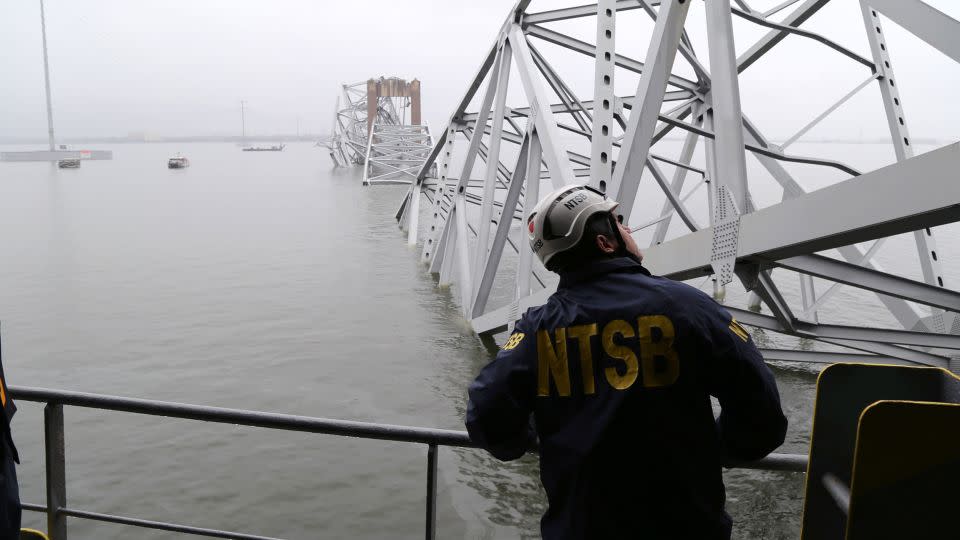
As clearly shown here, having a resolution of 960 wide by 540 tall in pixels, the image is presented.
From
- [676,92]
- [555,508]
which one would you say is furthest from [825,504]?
[676,92]

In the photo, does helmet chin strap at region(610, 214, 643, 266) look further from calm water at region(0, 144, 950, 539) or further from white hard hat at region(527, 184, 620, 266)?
calm water at region(0, 144, 950, 539)

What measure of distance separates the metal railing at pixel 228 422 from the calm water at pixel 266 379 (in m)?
5.27

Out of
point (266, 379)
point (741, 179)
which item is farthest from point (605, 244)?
point (266, 379)

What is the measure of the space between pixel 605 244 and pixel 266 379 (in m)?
12.9

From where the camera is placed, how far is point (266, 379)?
14.2m

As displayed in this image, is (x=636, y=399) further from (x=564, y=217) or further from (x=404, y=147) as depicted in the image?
(x=404, y=147)

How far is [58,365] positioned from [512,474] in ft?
36.1

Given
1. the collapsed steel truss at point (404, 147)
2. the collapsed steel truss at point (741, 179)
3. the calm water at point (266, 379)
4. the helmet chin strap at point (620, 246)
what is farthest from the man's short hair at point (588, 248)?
the collapsed steel truss at point (404, 147)

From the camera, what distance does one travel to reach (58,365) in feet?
51.0

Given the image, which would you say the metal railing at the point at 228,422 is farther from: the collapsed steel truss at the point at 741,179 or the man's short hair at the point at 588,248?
the collapsed steel truss at the point at 741,179

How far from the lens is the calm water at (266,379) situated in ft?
29.3

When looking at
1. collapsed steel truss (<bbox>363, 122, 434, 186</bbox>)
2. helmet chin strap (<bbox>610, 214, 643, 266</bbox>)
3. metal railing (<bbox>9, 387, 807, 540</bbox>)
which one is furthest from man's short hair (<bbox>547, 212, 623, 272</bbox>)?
collapsed steel truss (<bbox>363, 122, 434, 186</bbox>)

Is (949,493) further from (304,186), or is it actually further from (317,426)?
(304,186)

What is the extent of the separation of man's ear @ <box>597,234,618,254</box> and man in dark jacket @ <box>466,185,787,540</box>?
5cm
